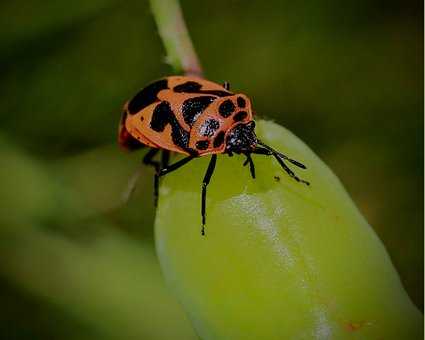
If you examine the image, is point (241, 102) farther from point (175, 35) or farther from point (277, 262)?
point (277, 262)

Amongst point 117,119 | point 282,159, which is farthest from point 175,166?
point 117,119

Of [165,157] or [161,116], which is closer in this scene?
[161,116]

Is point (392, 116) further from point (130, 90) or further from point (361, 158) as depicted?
point (130, 90)

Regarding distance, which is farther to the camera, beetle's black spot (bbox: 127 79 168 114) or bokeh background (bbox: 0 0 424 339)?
bokeh background (bbox: 0 0 424 339)

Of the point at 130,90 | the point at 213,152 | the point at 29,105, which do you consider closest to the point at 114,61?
the point at 130,90

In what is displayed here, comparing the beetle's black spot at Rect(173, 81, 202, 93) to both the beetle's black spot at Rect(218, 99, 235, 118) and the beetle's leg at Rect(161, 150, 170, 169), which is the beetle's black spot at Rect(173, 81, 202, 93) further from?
the beetle's leg at Rect(161, 150, 170, 169)

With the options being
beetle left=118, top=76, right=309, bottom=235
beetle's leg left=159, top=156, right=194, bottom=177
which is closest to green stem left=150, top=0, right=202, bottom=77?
beetle left=118, top=76, right=309, bottom=235

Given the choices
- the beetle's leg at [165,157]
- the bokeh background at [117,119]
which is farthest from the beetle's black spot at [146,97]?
the bokeh background at [117,119]
